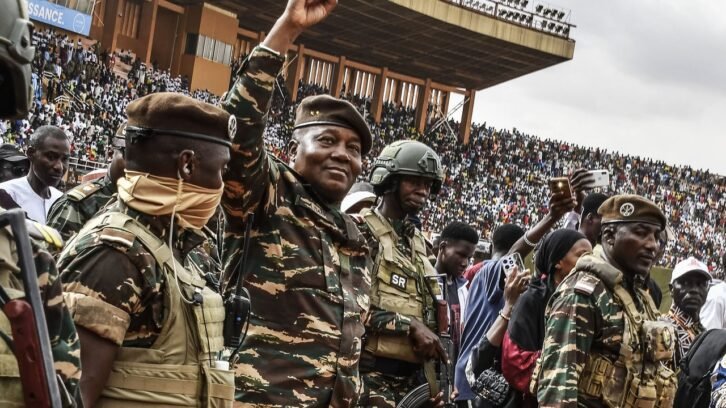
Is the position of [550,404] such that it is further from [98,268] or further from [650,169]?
[650,169]

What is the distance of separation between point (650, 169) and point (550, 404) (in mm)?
41290

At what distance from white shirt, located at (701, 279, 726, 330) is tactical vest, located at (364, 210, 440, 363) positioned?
3670 mm

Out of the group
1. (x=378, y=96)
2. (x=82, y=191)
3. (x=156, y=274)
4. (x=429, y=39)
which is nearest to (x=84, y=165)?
(x=82, y=191)

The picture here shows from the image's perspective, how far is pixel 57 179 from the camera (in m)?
6.68

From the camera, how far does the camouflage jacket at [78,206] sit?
179 inches

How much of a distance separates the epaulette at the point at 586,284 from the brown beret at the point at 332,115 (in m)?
1.41

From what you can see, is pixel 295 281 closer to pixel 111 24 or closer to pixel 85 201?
pixel 85 201

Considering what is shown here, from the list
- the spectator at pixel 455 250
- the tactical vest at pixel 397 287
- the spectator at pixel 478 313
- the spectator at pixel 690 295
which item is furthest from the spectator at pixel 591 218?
the tactical vest at pixel 397 287

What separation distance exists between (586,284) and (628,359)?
41 centimetres

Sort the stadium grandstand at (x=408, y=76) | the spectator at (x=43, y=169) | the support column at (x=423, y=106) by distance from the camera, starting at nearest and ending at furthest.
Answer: the spectator at (x=43, y=169)
the stadium grandstand at (x=408, y=76)
the support column at (x=423, y=106)

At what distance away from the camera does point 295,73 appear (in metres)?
37.1

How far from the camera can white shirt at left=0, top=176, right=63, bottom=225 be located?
644 centimetres

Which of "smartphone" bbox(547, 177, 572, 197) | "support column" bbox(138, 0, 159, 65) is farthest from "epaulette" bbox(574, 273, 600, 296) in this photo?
"support column" bbox(138, 0, 159, 65)

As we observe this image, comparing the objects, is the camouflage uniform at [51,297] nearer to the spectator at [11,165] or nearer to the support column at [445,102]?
the spectator at [11,165]
